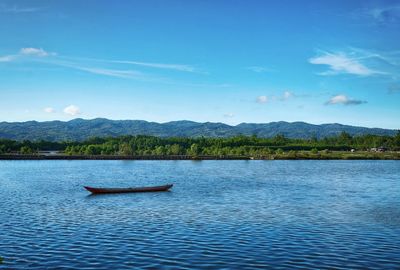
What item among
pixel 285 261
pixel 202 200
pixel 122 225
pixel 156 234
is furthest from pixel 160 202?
pixel 285 261

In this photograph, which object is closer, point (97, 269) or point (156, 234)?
point (97, 269)

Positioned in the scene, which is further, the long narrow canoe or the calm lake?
the long narrow canoe

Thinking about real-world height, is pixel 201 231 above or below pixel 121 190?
below

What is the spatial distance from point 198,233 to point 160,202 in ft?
82.3

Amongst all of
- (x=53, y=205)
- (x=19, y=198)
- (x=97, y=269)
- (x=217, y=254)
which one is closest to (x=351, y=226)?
(x=217, y=254)

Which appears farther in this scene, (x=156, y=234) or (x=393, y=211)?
(x=393, y=211)

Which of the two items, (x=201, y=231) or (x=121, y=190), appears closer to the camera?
(x=201, y=231)

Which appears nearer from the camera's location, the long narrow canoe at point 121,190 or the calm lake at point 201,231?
the calm lake at point 201,231

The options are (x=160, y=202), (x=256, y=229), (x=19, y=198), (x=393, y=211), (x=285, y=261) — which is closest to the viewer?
(x=285, y=261)

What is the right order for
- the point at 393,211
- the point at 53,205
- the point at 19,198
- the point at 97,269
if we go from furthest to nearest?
the point at 19,198 < the point at 53,205 < the point at 393,211 < the point at 97,269

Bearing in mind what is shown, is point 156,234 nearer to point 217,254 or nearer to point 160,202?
point 217,254

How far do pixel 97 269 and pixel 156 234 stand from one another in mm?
11440

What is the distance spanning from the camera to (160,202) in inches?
2571

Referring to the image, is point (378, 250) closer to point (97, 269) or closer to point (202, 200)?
point (97, 269)
